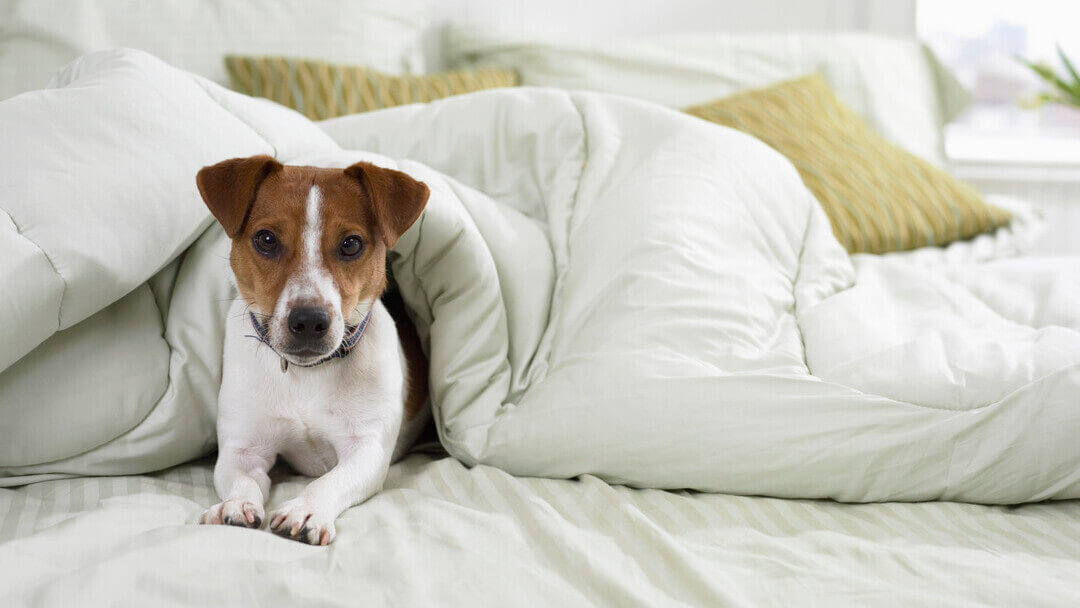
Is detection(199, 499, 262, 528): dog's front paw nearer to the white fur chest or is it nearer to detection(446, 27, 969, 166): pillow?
the white fur chest

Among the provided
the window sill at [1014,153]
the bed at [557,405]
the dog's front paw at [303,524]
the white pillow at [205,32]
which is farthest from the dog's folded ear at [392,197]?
the window sill at [1014,153]

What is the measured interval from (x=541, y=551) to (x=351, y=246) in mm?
504

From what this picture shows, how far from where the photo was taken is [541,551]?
3.42 ft

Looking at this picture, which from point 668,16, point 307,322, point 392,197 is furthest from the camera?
point 668,16

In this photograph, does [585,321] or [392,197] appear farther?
[585,321]

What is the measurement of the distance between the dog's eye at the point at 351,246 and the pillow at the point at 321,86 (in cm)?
94

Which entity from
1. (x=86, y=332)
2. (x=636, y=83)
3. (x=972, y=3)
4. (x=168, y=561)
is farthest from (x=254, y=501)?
(x=972, y=3)

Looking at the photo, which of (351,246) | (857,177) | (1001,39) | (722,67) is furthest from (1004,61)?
(351,246)

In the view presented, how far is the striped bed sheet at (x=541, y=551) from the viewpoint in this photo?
2.99 feet

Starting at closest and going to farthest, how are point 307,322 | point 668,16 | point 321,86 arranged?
point 307,322
point 321,86
point 668,16

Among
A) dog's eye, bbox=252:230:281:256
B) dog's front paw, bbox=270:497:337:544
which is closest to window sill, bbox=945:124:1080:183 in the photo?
dog's eye, bbox=252:230:281:256

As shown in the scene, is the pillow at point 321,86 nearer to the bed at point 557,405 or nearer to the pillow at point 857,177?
the bed at point 557,405

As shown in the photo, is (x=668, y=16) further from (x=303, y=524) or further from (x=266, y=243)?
(x=303, y=524)

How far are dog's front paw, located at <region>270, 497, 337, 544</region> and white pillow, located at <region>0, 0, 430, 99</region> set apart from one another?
1.40 m
